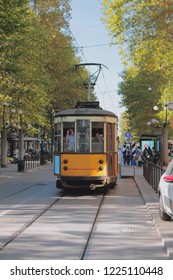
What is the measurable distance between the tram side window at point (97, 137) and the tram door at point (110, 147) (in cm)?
28

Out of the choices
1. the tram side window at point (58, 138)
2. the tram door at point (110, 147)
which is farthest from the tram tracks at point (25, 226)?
the tram door at point (110, 147)

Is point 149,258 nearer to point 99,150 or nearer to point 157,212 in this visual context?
point 157,212

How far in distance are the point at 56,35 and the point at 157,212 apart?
1433 inches

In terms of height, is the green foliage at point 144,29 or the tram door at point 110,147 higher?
the green foliage at point 144,29

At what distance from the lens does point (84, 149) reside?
61.6 ft

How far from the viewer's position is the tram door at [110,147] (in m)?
19.1

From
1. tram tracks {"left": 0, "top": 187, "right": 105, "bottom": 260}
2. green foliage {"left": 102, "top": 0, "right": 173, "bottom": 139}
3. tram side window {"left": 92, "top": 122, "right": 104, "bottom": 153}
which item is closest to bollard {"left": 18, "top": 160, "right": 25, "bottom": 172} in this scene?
green foliage {"left": 102, "top": 0, "right": 173, "bottom": 139}

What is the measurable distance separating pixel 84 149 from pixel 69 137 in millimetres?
723

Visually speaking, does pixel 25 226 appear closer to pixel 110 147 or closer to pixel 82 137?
pixel 82 137

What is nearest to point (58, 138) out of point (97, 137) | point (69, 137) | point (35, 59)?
point (69, 137)
